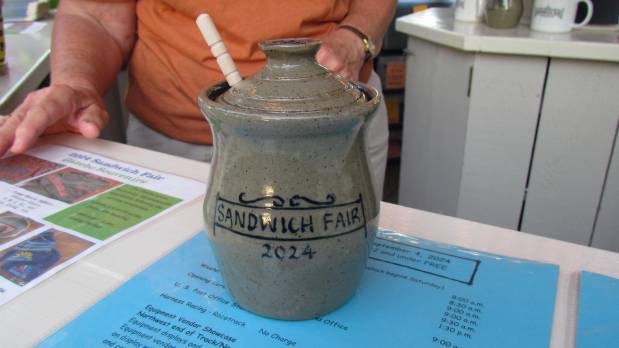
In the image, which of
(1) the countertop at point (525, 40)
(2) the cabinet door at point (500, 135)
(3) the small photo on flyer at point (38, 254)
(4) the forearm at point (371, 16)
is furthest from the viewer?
(2) the cabinet door at point (500, 135)

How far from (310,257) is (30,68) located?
0.94m

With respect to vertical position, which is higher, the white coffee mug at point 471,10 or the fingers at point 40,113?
the white coffee mug at point 471,10

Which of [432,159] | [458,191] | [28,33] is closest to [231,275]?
[458,191]

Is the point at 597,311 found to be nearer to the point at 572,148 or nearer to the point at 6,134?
the point at 6,134

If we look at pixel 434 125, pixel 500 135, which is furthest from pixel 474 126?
pixel 434 125

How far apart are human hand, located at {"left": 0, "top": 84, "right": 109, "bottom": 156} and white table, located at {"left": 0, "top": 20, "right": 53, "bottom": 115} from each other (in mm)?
195

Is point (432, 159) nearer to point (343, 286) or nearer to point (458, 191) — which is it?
point (458, 191)

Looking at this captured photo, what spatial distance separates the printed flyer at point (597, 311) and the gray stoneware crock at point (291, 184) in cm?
18

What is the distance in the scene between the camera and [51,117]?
72 centimetres

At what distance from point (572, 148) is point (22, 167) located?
118 centimetres

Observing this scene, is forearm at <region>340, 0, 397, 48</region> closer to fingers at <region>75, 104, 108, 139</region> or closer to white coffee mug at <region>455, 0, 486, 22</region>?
fingers at <region>75, 104, 108, 139</region>

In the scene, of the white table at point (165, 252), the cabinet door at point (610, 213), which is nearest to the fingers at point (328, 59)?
the white table at point (165, 252)

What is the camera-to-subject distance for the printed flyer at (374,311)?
378 millimetres

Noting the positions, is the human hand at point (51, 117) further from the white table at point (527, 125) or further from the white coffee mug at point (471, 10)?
the white coffee mug at point (471, 10)
